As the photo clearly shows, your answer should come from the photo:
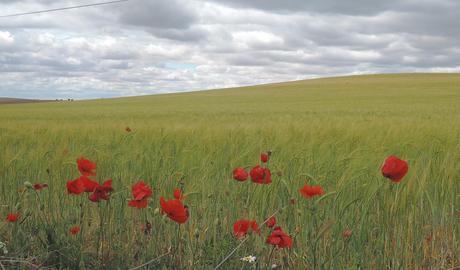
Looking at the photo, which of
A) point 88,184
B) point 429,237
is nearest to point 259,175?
point 88,184

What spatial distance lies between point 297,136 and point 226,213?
199cm

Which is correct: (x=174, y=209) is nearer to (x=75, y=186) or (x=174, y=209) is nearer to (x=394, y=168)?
(x=75, y=186)

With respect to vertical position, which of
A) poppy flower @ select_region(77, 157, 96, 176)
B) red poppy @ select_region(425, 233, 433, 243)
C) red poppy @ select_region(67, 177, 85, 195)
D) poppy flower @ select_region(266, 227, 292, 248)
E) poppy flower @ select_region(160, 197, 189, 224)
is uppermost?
poppy flower @ select_region(77, 157, 96, 176)

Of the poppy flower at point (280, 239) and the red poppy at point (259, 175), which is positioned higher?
the red poppy at point (259, 175)

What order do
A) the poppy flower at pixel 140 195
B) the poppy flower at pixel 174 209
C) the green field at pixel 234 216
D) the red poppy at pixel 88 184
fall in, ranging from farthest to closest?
the green field at pixel 234 216, the red poppy at pixel 88 184, the poppy flower at pixel 140 195, the poppy flower at pixel 174 209

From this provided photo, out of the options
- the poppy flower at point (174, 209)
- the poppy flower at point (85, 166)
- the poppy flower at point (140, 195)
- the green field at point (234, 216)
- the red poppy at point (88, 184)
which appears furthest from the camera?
the green field at point (234, 216)

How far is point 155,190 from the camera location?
8.93 feet

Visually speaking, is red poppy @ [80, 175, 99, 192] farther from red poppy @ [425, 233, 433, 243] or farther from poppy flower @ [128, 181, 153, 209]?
red poppy @ [425, 233, 433, 243]

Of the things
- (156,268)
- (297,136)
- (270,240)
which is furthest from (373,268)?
(297,136)

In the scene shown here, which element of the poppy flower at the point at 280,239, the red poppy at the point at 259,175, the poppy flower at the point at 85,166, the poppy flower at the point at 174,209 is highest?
the poppy flower at the point at 85,166

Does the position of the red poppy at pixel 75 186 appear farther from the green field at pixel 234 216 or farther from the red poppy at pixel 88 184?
the green field at pixel 234 216

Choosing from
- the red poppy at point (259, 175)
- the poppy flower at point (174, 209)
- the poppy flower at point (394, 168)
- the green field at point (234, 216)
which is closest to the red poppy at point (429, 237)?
the green field at point (234, 216)

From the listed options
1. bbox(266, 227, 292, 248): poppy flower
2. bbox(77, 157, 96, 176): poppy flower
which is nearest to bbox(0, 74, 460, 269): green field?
bbox(77, 157, 96, 176): poppy flower

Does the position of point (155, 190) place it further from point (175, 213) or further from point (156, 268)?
point (175, 213)
